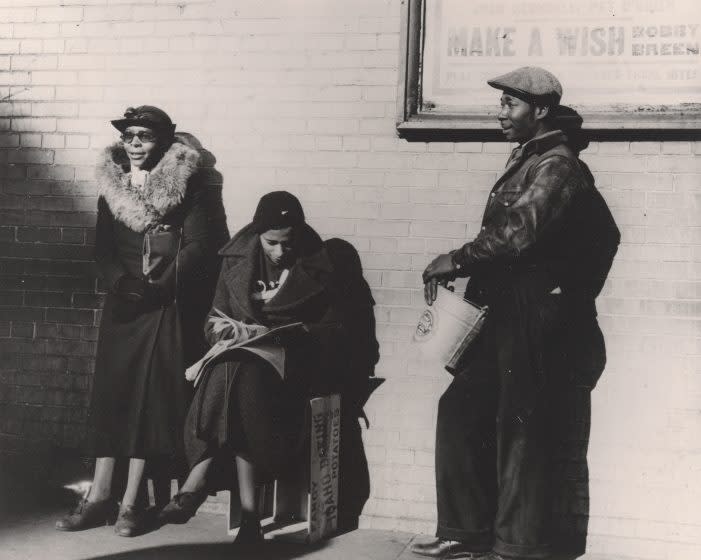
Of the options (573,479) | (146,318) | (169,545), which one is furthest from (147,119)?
(573,479)

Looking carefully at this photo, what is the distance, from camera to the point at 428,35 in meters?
4.86

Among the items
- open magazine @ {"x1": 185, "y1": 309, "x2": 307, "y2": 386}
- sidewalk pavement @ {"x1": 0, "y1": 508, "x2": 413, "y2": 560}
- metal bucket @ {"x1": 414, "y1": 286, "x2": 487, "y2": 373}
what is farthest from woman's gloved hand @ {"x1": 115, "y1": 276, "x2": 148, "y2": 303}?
metal bucket @ {"x1": 414, "y1": 286, "x2": 487, "y2": 373}

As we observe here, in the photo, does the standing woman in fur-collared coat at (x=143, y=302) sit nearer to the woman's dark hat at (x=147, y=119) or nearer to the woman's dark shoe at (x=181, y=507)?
the woman's dark hat at (x=147, y=119)

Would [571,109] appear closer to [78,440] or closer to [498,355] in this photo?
[498,355]

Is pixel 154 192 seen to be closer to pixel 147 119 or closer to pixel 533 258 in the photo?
pixel 147 119

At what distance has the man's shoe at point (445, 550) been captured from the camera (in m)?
4.38

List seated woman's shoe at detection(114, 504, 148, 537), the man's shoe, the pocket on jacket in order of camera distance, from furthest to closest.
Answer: seated woman's shoe at detection(114, 504, 148, 537), the man's shoe, the pocket on jacket

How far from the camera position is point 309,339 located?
4.59 metres

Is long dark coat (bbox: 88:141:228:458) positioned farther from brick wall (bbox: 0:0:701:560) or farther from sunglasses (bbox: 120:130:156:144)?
brick wall (bbox: 0:0:701:560)

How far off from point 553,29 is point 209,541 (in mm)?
3187

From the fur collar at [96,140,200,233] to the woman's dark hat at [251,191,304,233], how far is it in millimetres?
561

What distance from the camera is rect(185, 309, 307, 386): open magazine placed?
441cm

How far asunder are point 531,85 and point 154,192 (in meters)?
2.04

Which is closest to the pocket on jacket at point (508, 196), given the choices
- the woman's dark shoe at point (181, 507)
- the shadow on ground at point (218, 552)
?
the shadow on ground at point (218, 552)
